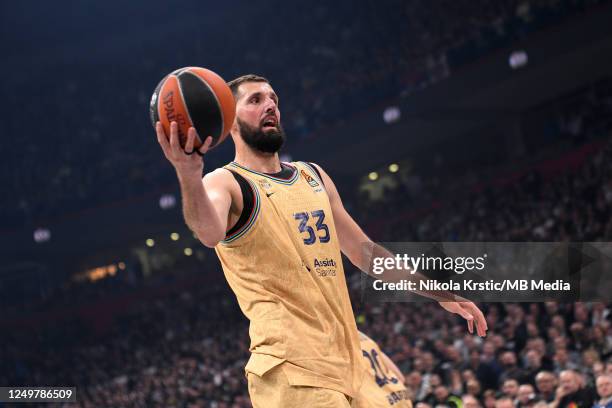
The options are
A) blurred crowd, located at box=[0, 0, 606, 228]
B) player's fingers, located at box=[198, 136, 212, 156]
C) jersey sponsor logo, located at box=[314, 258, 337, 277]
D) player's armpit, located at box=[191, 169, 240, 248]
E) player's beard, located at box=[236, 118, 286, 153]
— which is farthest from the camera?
blurred crowd, located at box=[0, 0, 606, 228]

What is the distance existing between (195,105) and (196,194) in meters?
0.35

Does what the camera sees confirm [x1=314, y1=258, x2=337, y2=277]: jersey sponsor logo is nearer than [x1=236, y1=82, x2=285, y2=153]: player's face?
Yes

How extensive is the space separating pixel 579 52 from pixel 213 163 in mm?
10670

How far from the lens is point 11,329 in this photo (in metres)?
27.2

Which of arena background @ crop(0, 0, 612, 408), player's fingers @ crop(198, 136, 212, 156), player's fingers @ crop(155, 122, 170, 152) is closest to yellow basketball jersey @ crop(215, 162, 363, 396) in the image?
player's fingers @ crop(198, 136, 212, 156)

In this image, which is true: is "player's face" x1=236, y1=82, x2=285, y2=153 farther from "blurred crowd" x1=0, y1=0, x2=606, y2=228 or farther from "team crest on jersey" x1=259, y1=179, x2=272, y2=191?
"blurred crowd" x1=0, y1=0, x2=606, y2=228

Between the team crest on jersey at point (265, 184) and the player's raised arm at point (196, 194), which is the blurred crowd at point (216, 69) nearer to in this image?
the team crest on jersey at point (265, 184)

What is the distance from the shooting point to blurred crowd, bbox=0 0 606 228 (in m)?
22.9

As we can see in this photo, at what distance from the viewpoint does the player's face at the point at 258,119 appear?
396cm

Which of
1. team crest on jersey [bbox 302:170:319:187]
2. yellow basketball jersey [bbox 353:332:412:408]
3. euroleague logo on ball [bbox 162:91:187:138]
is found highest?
team crest on jersey [bbox 302:170:319:187]

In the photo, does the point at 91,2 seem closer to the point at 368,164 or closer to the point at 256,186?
the point at 368,164

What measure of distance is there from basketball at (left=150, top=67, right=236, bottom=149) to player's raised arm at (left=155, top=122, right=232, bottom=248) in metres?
0.05

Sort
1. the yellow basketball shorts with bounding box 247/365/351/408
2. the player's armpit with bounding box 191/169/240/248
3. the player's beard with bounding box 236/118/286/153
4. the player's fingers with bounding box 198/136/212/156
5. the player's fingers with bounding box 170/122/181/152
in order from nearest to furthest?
the player's fingers with bounding box 170/122/181/152 < the player's fingers with bounding box 198/136/212/156 < the player's armpit with bounding box 191/169/240/248 < the yellow basketball shorts with bounding box 247/365/351/408 < the player's beard with bounding box 236/118/286/153

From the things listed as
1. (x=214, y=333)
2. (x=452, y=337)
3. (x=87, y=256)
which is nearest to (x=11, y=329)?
(x=87, y=256)
